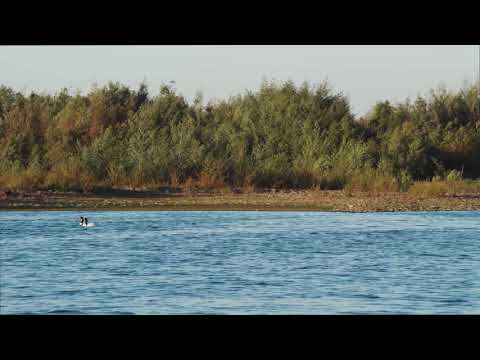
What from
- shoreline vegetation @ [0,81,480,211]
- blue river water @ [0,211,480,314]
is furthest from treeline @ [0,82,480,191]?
blue river water @ [0,211,480,314]

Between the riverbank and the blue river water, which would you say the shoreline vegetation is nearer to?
the riverbank

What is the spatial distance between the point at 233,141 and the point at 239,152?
1246mm

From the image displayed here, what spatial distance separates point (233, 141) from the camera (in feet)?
115

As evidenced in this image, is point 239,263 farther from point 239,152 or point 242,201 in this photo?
point 239,152

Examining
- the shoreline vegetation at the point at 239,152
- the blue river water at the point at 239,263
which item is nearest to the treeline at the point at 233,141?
the shoreline vegetation at the point at 239,152

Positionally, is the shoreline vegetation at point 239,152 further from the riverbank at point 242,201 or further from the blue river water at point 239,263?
the blue river water at point 239,263

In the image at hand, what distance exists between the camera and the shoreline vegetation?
3025 centimetres

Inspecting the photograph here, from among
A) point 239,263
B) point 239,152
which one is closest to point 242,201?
point 239,152

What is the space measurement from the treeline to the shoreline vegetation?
0.16 ft

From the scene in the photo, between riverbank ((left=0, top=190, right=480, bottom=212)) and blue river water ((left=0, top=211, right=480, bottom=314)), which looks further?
riverbank ((left=0, top=190, right=480, bottom=212))
